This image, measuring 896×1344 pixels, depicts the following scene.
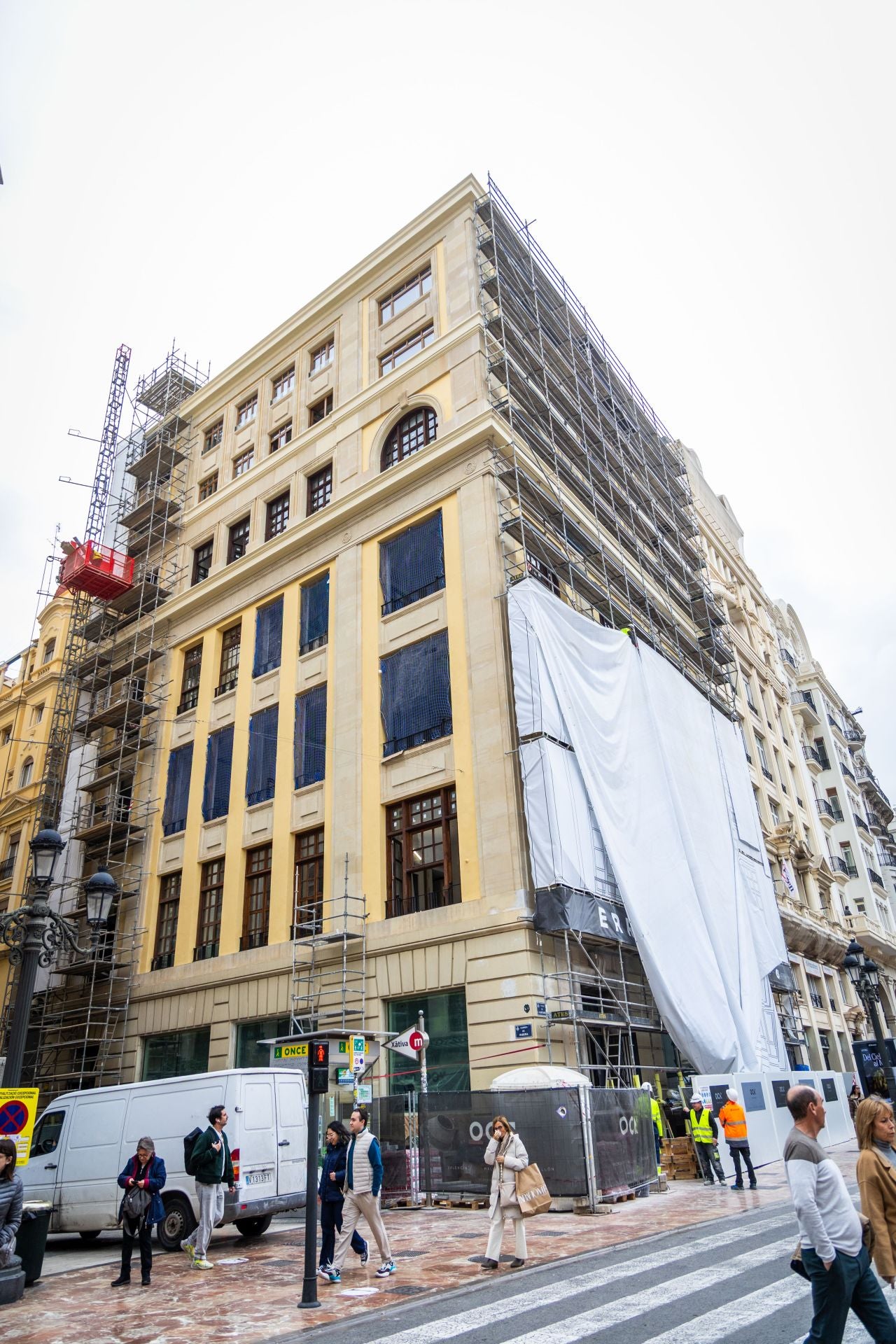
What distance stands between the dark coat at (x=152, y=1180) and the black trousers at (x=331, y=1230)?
197 centimetres

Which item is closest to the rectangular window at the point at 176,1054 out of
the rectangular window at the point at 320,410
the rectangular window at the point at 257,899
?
the rectangular window at the point at 257,899


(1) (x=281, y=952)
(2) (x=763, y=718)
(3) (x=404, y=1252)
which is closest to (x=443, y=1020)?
(1) (x=281, y=952)

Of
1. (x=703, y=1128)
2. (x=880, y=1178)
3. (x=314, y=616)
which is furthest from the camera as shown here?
(x=314, y=616)

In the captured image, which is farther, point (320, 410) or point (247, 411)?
point (247, 411)

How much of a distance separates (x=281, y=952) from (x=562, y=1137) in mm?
10719

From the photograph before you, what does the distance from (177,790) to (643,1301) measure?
23.4 meters

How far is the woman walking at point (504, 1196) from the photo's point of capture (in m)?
9.45

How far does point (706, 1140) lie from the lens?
1628cm

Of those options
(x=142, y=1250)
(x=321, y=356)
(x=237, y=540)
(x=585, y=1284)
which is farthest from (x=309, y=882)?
(x=321, y=356)

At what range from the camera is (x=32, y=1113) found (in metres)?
10.4

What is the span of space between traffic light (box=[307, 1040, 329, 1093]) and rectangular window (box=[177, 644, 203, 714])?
21.2 m

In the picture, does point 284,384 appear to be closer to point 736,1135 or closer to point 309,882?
point 309,882

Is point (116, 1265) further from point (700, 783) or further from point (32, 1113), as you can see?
point (700, 783)

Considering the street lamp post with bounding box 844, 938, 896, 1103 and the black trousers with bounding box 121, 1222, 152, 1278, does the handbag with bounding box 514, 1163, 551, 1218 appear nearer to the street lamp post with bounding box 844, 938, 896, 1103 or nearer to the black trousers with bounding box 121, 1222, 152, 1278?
Answer: the black trousers with bounding box 121, 1222, 152, 1278
